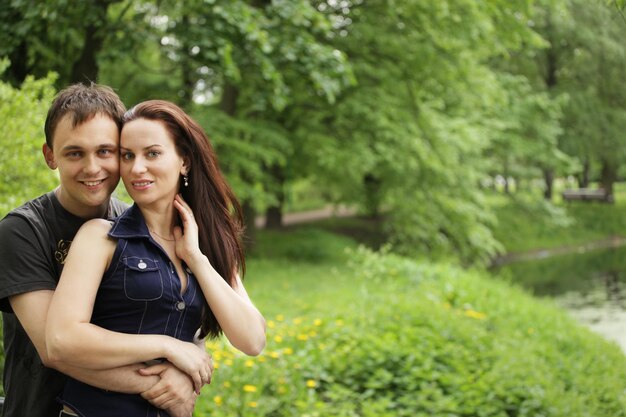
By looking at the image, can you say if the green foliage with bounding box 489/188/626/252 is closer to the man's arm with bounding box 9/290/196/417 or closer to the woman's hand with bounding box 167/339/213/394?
the woman's hand with bounding box 167/339/213/394

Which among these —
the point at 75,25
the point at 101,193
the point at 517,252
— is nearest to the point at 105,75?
the point at 75,25

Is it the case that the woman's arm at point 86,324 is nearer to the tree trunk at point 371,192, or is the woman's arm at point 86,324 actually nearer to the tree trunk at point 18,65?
the tree trunk at point 18,65

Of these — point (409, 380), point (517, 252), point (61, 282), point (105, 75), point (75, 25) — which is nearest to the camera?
point (61, 282)

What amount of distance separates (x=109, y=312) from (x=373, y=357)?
13.5 feet

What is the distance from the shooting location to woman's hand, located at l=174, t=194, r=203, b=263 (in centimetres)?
214

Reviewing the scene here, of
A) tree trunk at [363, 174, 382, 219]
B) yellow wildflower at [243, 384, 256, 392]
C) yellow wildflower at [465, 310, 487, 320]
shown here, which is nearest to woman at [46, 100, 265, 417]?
yellow wildflower at [243, 384, 256, 392]

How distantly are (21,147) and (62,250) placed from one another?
260 cm

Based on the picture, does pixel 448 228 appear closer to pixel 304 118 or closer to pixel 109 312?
pixel 304 118

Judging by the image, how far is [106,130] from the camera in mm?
2094

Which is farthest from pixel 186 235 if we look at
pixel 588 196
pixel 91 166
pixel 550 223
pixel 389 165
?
pixel 588 196

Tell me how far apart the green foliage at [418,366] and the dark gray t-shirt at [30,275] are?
247 cm

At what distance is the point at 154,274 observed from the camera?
6.70 feet

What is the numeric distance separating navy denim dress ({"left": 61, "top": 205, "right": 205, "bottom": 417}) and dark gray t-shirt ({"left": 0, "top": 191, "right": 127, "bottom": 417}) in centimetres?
13

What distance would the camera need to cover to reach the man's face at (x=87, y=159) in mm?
2062
